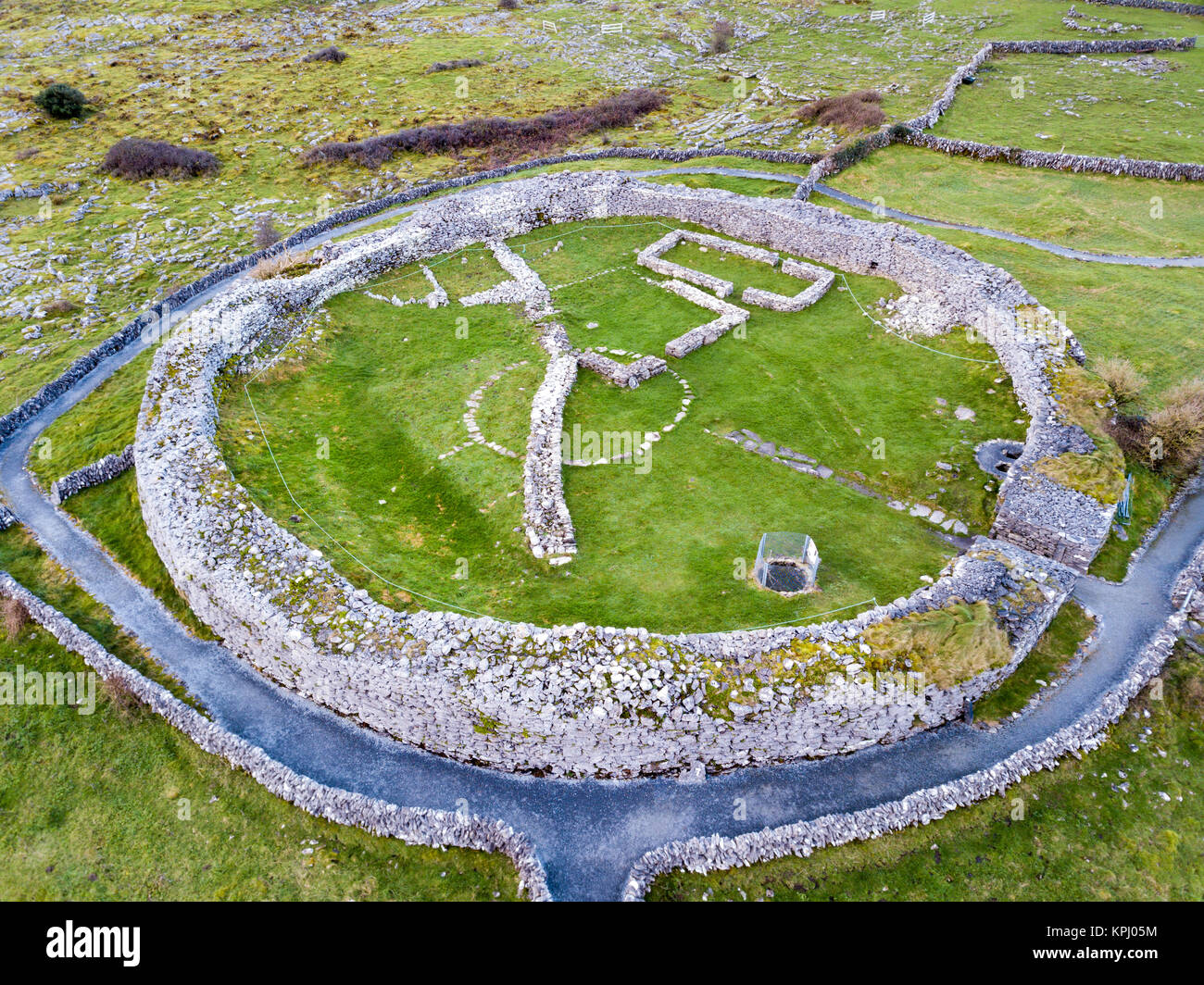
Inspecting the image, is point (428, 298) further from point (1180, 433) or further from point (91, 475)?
point (1180, 433)

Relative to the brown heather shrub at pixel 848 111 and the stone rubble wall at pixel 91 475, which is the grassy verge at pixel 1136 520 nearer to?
the stone rubble wall at pixel 91 475

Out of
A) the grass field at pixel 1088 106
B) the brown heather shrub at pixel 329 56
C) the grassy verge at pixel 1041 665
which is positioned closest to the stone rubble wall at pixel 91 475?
the grassy verge at pixel 1041 665

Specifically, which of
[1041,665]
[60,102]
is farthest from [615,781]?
[60,102]

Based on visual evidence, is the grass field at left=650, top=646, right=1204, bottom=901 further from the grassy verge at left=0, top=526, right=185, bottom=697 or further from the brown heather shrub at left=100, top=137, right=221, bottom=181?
the brown heather shrub at left=100, top=137, right=221, bottom=181

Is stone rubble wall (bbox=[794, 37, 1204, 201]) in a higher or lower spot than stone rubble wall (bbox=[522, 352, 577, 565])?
higher

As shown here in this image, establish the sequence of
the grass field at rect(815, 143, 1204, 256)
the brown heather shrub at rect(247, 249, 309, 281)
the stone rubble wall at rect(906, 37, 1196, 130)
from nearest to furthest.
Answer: the brown heather shrub at rect(247, 249, 309, 281), the grass field at rect(815, 143, 1204, 256), the stone rubble wall at rect(906, 37, 1196, 130)

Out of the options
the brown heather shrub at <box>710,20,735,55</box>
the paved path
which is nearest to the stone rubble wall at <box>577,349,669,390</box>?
the paved path

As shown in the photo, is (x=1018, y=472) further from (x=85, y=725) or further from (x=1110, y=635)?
(x=85, y=725)
